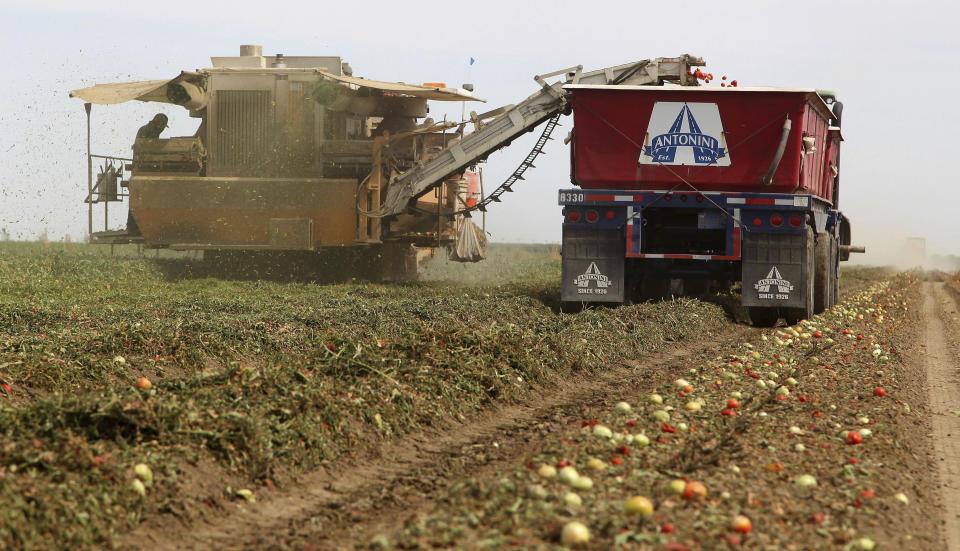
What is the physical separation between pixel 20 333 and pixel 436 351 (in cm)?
452

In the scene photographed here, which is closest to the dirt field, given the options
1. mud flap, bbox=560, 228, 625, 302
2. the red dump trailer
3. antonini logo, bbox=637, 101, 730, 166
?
the red dump trailer

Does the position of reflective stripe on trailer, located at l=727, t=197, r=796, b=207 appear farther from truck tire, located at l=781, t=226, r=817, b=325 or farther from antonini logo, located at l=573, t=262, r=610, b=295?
antonini logo, located at l=573, t=262, r=610, b=295

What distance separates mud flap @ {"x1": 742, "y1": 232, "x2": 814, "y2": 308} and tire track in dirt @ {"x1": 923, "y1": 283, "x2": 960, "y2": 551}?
1759mm

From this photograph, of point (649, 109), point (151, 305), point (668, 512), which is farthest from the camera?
point (649, 109)

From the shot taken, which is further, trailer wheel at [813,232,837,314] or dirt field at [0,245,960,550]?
trailer wheel at [813,232,837,314]

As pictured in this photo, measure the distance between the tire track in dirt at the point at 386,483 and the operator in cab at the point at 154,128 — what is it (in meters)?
14.2

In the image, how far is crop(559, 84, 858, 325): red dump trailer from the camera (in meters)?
13.5

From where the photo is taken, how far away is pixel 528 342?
357 inches

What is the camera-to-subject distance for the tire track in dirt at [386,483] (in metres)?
4.48

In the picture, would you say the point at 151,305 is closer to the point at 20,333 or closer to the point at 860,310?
the point at 20,333

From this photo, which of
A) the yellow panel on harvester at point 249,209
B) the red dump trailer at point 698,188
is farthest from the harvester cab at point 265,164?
the red dump trailer at point 698,188

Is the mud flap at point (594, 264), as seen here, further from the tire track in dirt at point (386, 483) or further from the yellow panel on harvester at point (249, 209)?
the yellow panel on harvester at point (249, 209)

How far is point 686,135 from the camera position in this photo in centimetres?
1381

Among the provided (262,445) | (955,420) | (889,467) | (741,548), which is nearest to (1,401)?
(262,445)
